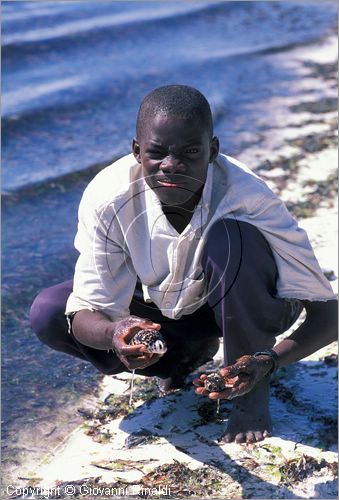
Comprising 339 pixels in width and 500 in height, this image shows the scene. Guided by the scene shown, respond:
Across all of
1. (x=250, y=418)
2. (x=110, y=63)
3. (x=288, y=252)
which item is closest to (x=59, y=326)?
(x=250, y=418)

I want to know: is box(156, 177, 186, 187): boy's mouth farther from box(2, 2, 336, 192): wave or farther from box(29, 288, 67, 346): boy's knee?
box(2, 2, 336, 192): wave

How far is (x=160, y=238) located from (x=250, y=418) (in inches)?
26.9

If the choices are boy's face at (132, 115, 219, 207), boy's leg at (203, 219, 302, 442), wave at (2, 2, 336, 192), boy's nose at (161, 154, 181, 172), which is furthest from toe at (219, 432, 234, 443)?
wave at (2, 2, 336, 192)

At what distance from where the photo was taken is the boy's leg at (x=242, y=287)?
2867 millimetres

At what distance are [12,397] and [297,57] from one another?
731 cm

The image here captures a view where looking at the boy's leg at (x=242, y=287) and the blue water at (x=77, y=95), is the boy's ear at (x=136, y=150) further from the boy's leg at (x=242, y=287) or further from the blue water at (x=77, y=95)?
the blue water at (x=77, y=95)

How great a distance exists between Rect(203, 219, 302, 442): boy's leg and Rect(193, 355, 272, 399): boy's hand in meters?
0.17

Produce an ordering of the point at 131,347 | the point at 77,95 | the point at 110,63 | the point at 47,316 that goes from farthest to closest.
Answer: the point at 110,63 → the point at 77,95 → the point at 47,316 → the point at 131,347

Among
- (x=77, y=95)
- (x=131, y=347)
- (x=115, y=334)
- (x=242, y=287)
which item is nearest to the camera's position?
→ (x=131, y=347)

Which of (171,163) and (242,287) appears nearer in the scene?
(171,163)

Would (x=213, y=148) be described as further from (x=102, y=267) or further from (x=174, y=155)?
(x=102, y=267)

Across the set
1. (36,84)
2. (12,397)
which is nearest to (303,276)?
(12,397)

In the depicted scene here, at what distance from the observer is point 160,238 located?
2918 mm

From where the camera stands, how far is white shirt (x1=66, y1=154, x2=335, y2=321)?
2.91 m
